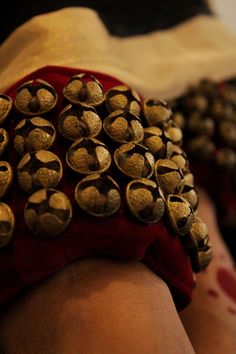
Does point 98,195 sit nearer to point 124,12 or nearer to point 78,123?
point 78,123

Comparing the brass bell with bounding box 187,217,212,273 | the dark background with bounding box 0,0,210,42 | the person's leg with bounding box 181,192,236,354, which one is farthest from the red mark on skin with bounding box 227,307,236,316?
the dark background with bounding box 0,0,210,42

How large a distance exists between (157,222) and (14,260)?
10 cm

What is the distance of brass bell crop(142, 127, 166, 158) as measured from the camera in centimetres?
39

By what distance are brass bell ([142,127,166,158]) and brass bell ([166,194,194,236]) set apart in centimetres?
4

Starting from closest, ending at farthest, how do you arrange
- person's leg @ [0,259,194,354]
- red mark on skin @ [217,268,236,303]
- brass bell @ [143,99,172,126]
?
person's leg @ [0,259,194,354]
brass bell @ [143,99,172,126]
red mark on skin @ [217,268,236,303]

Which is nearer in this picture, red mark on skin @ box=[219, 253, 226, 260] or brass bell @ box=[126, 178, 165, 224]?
brass bell @ box=[126, 178, 165, 224]

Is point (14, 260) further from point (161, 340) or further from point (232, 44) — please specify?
point (232, 44)

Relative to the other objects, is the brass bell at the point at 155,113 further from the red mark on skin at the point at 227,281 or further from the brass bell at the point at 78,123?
the red mark on skin at the point at 227,281

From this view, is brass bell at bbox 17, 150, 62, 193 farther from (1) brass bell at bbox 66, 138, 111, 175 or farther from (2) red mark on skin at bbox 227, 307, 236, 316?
(2) red mark on skin at bbox 227, 307, 236, 316

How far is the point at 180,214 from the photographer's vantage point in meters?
0.36

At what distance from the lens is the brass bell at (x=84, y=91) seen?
39 centimetres

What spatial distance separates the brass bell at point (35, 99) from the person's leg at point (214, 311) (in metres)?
0.25

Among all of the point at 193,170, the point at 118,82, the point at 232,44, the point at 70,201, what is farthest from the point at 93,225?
the point at 232,44

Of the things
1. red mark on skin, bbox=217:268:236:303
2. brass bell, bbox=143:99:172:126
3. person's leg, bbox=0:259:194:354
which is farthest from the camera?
red mark on skin, bbox=217:268:236:303
